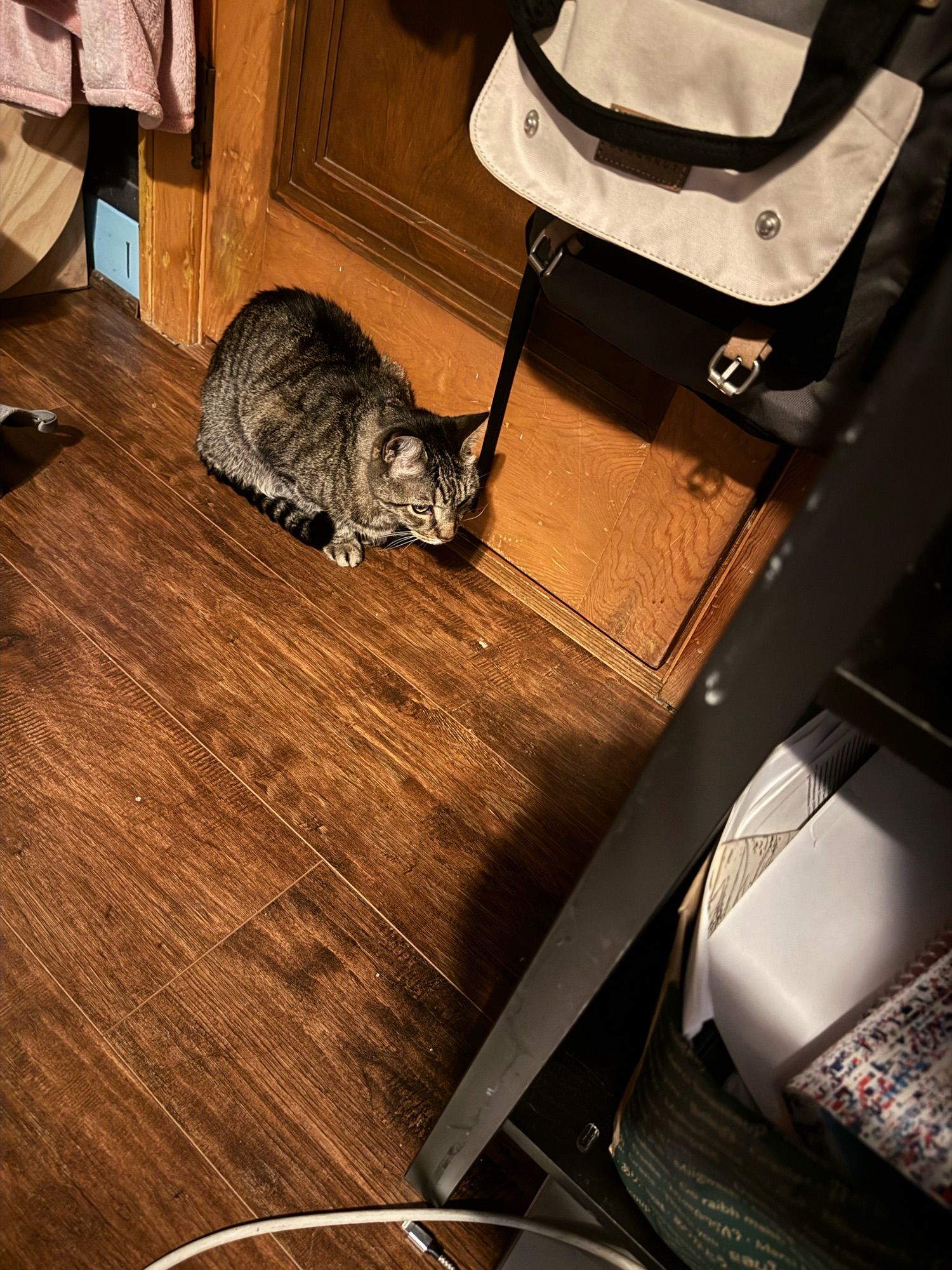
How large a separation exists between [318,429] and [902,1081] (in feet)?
3.98

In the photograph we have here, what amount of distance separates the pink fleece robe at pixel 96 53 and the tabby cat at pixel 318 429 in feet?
1.14

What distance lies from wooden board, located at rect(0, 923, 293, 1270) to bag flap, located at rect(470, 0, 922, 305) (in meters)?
0.98

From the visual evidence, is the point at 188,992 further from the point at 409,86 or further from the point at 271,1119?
the point at 409,86

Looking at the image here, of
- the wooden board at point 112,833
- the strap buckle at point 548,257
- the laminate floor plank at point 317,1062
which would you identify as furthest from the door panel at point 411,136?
the laminate floor plank at point 317,1062

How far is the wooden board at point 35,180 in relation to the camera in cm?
153

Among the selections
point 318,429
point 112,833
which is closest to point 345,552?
point 318,429

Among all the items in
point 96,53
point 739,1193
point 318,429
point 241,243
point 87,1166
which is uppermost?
point 96,53

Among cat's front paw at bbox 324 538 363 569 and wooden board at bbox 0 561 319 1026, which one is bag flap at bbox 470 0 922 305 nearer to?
cat's front paw at bbox 324 538 363 569

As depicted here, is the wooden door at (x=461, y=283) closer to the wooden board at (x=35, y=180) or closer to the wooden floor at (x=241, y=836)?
the wooden floor at (x=241, y=836)

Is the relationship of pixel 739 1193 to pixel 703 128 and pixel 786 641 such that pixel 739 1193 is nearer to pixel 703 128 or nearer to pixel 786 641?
pixel 786 641

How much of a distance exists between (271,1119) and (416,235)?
1215 millimetres

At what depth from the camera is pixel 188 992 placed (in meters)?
0.92

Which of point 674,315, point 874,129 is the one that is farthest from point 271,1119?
point 874,129

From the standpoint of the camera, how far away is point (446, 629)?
136 centimetres
